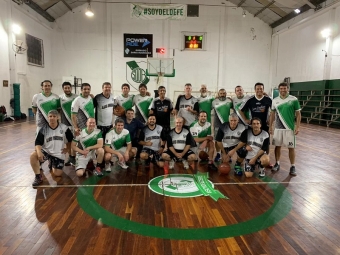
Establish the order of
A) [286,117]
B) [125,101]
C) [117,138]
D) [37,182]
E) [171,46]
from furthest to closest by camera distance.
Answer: [171,46], [125,101], [117,138], [286,117], [37,182]

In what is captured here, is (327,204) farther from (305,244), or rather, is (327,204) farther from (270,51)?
(270,51)

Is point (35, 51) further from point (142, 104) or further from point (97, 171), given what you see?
point (97, 171)

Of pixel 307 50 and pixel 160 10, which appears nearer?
pixel 160 10

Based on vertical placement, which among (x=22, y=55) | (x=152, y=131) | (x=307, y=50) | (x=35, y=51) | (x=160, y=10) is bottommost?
(x=152, y=131)

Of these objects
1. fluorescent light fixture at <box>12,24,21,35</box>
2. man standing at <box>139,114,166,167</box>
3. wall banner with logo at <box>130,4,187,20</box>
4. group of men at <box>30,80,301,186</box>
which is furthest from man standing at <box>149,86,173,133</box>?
fluorescent light fixture at <box>12,24,21,35</box>

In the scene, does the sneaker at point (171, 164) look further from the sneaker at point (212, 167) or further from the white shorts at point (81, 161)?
the white shorts at point (81, 161)

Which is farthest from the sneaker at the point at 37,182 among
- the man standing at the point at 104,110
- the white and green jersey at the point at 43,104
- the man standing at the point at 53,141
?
the man standing at the point at 104,110

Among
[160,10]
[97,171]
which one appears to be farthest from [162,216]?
[160,10]

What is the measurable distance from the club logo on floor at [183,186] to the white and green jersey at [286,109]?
5.56 ft

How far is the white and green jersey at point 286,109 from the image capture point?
452 cm

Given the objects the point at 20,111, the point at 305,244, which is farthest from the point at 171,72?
the point at 305,244

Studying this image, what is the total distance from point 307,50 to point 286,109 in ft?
39.5

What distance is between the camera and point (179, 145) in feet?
15.7

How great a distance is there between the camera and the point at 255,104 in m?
4.74
